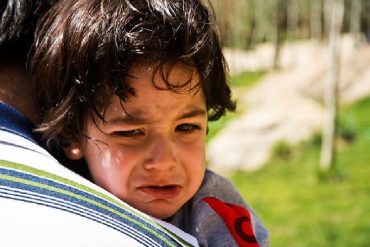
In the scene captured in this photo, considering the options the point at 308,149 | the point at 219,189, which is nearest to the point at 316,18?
the point at 308,149

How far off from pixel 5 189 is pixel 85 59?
0.29 meters

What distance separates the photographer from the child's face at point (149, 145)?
1.16 metres

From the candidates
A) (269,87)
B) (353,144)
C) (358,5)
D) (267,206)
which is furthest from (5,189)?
(358,5)

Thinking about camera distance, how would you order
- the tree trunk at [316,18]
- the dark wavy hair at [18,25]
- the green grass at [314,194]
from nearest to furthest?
the dark wavy hair at [18,25], the green grass at [314,194], the tree trunk at [316,18]

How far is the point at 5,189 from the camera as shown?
3.13 feet

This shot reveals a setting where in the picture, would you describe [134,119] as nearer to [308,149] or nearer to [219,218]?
[219,218]

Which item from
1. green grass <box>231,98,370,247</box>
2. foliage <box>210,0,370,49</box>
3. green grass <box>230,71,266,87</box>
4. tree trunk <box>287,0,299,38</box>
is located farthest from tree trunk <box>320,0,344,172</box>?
tree trunk <box>287,0,299,38</box>

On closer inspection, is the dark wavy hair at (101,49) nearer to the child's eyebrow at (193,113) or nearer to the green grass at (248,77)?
the child's eyebrow at (193,113)

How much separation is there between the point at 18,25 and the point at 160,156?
1.17 ft

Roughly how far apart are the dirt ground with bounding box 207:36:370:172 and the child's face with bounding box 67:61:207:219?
706cm

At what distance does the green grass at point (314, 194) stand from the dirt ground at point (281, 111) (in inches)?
12.5

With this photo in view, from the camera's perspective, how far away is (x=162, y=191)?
3.93ft

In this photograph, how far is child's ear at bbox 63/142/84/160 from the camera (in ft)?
4.10

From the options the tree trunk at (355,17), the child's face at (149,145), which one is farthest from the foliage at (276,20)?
the child's face at (149,145)
